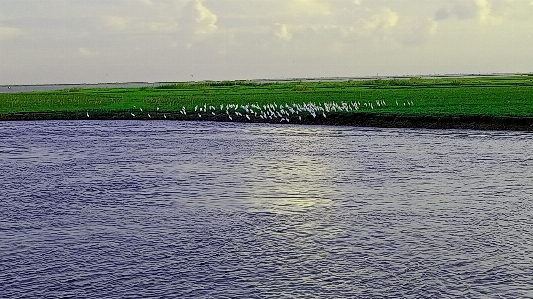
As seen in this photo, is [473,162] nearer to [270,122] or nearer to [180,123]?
[270,122]

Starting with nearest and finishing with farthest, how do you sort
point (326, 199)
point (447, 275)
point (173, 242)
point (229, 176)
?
1. point (447, 275)
2. point (173, 242)
3. point (326, 199)
4. point (229, 176)

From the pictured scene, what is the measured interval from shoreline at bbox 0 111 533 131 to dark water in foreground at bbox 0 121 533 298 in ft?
28.3

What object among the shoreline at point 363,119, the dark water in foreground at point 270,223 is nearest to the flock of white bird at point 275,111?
the shoreline at point 363,119

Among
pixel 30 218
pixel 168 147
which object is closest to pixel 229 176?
pixel 30 218

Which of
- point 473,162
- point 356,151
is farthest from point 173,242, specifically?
point 356,151

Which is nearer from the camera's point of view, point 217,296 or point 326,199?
point 217,296

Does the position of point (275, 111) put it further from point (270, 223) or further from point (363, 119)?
point (270, 223)

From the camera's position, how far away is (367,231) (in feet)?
57.2

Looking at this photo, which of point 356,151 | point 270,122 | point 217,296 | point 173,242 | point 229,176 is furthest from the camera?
point 270,122

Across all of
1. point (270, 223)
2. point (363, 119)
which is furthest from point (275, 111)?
point (270, 223)

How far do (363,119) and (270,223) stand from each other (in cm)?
3264

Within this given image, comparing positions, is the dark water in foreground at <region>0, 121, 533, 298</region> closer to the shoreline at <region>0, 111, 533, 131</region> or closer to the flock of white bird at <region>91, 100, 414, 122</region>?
the shoreline at <region>0, 111, 533, 131</region>

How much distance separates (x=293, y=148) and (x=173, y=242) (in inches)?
806

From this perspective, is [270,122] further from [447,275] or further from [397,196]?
[447,275]
